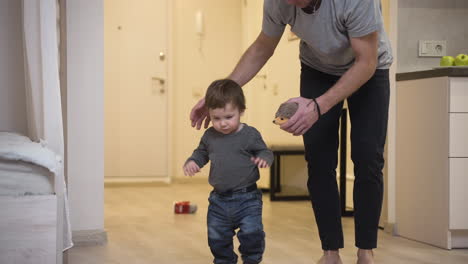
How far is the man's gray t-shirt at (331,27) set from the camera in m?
2.10

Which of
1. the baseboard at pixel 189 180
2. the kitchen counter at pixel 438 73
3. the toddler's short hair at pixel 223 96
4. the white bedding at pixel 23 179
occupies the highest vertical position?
the kitchen counter at pixel 438 73

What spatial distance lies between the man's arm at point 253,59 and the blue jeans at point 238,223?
0.40 m

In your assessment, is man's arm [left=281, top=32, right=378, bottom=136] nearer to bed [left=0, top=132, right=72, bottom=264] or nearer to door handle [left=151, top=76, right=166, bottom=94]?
bed [left=0, top=132, right=72, bottom=264]

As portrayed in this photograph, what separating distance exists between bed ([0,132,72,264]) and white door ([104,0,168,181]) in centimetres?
431

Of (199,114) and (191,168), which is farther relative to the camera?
(199,114)

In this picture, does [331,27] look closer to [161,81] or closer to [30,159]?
[30,159]

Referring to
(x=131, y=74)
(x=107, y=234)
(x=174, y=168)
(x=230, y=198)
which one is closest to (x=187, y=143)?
(x=174, y=168)

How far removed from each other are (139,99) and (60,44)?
11.0ft

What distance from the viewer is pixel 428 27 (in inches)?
140

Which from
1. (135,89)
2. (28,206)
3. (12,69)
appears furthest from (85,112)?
(135,89)

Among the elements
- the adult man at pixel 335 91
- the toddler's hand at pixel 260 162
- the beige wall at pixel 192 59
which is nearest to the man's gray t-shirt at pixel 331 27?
the adult man at pixel 335 91

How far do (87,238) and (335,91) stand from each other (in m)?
1.56

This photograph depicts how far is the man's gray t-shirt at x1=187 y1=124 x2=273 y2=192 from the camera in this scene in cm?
233

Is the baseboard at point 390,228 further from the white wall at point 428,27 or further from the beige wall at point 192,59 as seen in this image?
the beige wall at point 192,59
